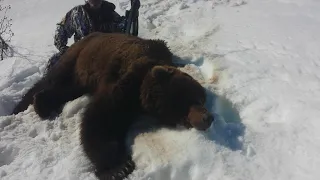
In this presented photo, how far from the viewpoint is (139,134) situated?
3518mm

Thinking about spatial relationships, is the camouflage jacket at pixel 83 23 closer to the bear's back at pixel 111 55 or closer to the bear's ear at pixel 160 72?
the bear's back at pixel 111 55

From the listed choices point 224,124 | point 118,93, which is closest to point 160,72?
point 118,93

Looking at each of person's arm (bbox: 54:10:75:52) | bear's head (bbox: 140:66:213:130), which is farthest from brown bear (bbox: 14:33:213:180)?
person's arm (bbox: 54:10:75:52)

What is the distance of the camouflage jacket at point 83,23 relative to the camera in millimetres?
5473

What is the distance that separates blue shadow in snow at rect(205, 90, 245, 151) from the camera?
10.6ft

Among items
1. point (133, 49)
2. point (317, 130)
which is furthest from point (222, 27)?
point (317, 130)

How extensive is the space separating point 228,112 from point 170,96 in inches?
22.3

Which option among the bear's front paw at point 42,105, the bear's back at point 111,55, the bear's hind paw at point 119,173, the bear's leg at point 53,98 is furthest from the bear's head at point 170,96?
the bear's front paw at point 42,105

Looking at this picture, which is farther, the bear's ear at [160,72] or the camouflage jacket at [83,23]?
the camouflage jacket at [83,23]

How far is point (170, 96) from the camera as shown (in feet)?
11.7

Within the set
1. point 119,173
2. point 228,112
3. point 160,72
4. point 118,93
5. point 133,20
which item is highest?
point 160,72

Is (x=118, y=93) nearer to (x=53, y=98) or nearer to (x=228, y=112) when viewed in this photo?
(x=53, y=98)

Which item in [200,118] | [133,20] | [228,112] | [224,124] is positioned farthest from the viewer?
[133,20]

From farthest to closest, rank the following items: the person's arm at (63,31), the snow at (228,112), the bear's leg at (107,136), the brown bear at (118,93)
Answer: the person's arm at (63,31), the brown bear at (118,93), the bear's leg at (107,136), the snow at (228,112)
